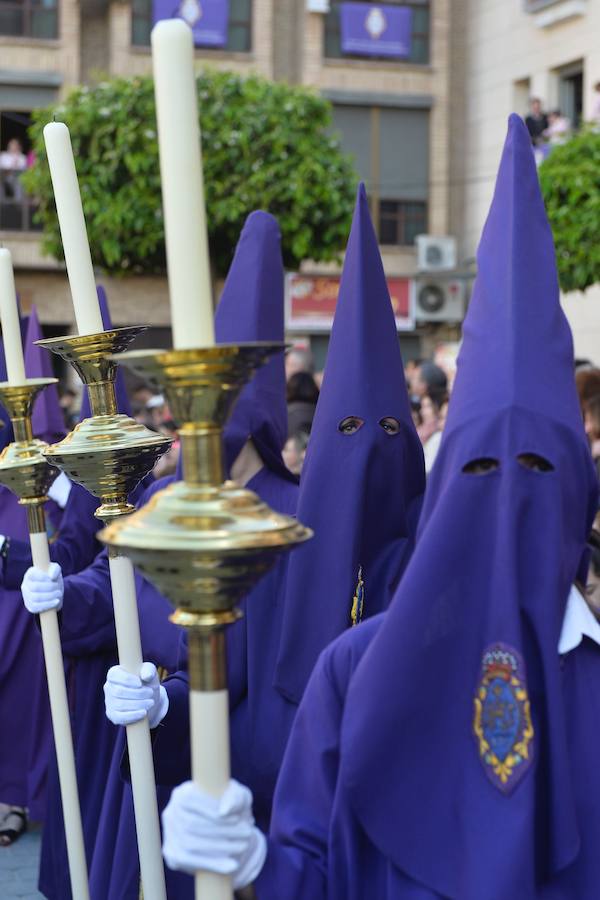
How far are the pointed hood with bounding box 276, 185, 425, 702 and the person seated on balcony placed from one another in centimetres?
2059

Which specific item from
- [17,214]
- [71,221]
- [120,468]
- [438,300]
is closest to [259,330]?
[120,468]

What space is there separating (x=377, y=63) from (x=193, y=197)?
24.5 meters

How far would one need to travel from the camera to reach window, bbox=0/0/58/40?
23391mm

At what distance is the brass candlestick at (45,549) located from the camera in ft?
8.93

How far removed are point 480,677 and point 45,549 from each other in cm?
135

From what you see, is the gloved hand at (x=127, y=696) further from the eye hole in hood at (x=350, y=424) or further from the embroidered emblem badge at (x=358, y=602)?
the eye hole in hood at (x=350, y=424)

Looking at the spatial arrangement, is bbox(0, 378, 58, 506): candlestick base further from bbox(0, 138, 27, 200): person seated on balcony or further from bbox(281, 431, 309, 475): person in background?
bbox(0, 138, 27, 200): person seated on balcony

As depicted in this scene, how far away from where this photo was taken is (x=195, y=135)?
1358 millimetres

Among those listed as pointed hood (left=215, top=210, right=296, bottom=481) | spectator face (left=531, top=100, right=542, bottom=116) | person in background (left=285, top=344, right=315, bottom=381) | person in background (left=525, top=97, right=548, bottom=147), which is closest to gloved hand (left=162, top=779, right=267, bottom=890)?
pointed hood (left=215, top=210, right=296, bottom=481)

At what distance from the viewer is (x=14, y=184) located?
23203 millimetres

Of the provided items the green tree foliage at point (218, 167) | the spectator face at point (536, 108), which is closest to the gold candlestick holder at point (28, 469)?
the green tree foliage at point (218, 167)

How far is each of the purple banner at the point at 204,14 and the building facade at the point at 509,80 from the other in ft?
15.7

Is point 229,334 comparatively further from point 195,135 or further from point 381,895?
point 195,135

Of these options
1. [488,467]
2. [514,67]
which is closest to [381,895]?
[488,467]
